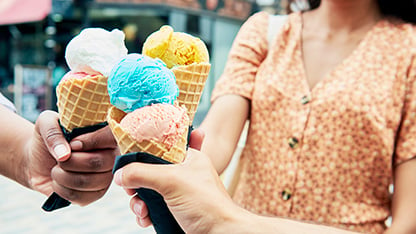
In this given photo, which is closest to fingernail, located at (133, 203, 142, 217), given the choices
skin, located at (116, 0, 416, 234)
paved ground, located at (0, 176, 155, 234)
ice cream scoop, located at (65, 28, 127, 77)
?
skin, located at (116, 0, 416, 234)

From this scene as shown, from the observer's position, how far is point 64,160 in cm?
121

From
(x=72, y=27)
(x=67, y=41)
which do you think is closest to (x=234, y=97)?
(x=67, y=41)

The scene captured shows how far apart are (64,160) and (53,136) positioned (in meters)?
0.09

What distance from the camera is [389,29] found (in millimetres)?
1708

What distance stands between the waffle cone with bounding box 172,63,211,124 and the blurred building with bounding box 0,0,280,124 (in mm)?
6742

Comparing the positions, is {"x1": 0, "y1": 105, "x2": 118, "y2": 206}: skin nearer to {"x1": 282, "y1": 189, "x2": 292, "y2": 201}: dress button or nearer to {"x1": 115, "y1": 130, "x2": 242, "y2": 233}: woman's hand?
{"x1": 115, "y1": 130, "x2": 242, "y2": 233}: woman's hand

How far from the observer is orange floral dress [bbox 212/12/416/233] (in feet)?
5.13

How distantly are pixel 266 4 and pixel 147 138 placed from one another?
386 inches

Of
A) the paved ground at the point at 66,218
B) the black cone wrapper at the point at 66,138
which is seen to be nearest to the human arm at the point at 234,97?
the black cone wrapper at the point at 66,138

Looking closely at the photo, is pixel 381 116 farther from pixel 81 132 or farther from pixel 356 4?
pixel 81 132

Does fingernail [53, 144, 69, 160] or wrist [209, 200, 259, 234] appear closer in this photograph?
wrist [209, 200, 259, 234]

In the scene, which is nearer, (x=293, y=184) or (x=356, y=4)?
(x=293, y=184)

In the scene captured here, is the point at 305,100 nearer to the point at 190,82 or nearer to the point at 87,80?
the point at 190,82

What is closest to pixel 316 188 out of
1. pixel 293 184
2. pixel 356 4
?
pixel 293 184
